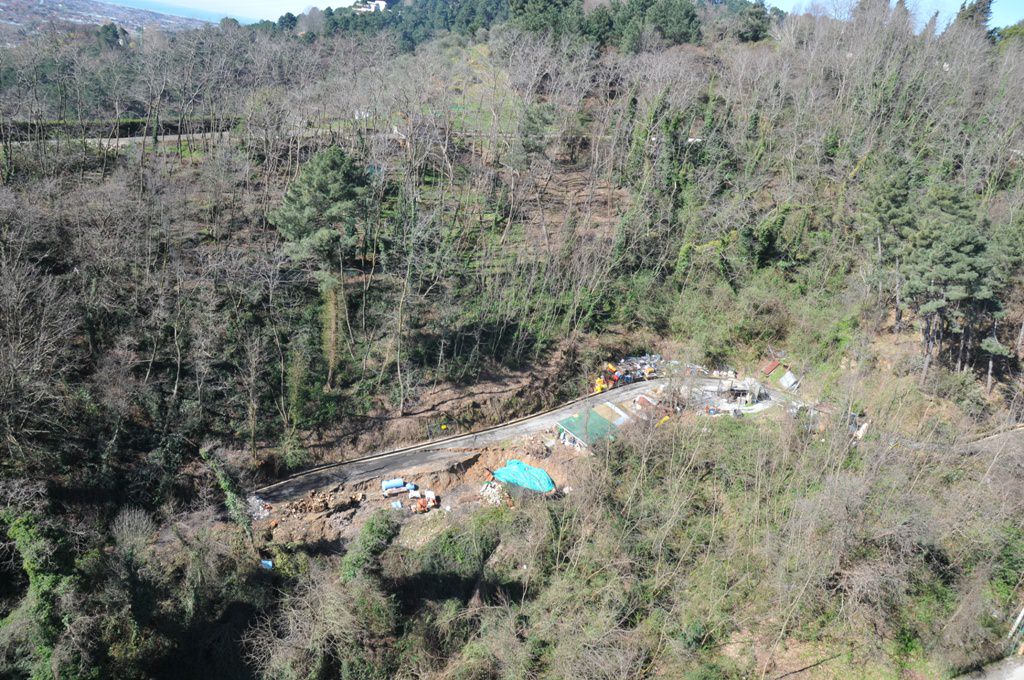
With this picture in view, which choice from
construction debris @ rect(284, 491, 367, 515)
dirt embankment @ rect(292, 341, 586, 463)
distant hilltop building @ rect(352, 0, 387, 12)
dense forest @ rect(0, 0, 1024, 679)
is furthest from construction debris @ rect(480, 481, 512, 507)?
distant hilltop building @ rect(352, 0, 387, 12)

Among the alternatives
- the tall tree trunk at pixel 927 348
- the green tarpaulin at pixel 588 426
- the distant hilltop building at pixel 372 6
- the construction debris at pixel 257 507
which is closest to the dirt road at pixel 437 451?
the construction debris at pixel 257 507

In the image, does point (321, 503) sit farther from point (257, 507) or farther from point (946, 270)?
point (946, 270)

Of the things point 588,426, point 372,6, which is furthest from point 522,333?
point 372,6

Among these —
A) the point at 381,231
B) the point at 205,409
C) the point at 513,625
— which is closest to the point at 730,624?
the point at 513,625

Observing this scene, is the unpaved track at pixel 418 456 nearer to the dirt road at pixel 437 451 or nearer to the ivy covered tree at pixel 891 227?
the dirt road at pixel 437 451

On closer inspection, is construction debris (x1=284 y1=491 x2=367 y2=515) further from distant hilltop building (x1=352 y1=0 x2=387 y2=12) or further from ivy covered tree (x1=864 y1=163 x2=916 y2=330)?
distant hilltop building (x1=352 y1=0 x2=387 y2=12)
